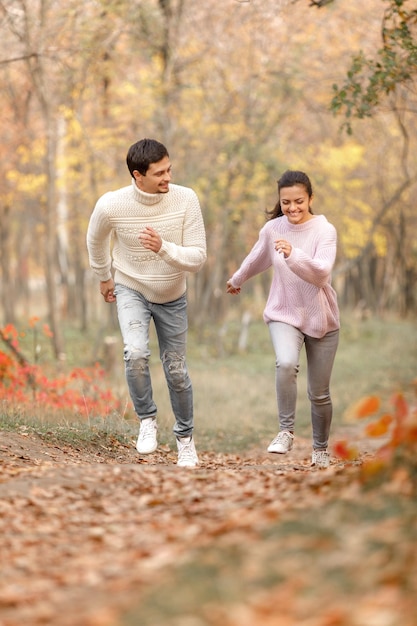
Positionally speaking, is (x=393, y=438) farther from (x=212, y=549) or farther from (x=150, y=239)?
(x=150, y=239)

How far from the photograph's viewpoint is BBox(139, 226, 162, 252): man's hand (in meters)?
7.01

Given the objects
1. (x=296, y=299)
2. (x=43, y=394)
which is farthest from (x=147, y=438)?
(x=43, y=394)

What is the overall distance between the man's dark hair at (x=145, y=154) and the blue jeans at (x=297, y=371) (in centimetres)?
159

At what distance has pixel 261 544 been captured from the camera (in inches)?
152

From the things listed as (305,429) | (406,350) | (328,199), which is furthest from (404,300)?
(305,429)

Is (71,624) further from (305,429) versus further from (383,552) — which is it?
(305,429)

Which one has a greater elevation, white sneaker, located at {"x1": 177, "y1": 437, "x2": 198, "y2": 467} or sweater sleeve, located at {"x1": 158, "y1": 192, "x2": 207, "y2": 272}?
sweater sleeve, located at {"x1": 158, "y1": 192, "x2": 207, "y2": 272}

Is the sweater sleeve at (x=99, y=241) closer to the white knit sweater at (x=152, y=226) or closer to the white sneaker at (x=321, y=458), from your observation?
the white knit sweater at (x=152, y=226)

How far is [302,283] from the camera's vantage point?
771cm

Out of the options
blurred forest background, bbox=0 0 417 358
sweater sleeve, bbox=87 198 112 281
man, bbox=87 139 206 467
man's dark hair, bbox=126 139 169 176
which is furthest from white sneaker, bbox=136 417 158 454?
blurred forest background, bbox=0 0 417 358

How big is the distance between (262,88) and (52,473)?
1933 centimetres

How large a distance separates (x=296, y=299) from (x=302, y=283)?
0.43 ft

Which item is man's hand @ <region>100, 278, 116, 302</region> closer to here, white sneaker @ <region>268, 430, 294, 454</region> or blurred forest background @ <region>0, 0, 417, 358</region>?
white sneaker @ <region>268, 430, 294, 454</region>

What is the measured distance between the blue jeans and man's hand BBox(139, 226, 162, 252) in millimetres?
1252
